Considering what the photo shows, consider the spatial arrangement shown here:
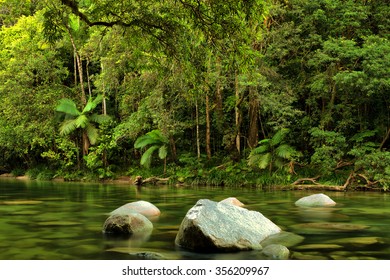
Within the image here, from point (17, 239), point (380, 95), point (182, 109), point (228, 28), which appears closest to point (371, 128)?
point (380, 95)

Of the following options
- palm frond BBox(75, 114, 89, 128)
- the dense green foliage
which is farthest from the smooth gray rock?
palm frond BBox(75, 114, 89, 128)

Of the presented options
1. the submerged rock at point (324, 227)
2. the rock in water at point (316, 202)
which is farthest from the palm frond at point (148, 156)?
the submerged rock at point (324, 227)

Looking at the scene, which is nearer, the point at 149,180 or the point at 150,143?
the point at 149,180

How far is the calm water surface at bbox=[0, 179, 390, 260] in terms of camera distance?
6.49m

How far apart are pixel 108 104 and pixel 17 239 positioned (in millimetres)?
20909

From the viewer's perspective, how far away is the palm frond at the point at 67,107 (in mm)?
24758

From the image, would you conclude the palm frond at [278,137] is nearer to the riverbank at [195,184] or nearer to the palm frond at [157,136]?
the riverbank at [195,184]

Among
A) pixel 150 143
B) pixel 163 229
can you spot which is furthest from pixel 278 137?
pixel 163 229

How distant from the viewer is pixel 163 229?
27.8 ft

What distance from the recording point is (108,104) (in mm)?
28078

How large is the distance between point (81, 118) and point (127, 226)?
1746cm

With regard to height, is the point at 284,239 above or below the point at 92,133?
below

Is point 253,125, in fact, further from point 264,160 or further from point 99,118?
point 99,118
